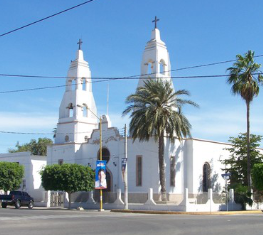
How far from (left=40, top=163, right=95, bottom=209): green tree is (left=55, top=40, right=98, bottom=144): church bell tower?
26.1 ft

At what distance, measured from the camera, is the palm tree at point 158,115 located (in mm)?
38625

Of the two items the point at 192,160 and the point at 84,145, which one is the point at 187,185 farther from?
the point at 84,145

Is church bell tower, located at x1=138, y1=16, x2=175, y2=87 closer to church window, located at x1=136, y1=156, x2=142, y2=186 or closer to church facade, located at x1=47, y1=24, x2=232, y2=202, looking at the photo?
church facade, located at x1=47, y1=24, x2=232, y2=202

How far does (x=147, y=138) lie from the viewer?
129 ft

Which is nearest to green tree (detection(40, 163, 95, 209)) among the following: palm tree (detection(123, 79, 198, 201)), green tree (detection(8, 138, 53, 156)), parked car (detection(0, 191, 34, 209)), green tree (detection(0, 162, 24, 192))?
parked car (detection(0, 191, 34, 209))

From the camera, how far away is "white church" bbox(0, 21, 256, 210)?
41.8 metres

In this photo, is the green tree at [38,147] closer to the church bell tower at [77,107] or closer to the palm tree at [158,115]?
the church bell tower at [77,107]

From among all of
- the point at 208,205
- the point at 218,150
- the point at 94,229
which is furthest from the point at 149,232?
the point at 218,150

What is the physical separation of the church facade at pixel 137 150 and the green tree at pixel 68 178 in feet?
13.6

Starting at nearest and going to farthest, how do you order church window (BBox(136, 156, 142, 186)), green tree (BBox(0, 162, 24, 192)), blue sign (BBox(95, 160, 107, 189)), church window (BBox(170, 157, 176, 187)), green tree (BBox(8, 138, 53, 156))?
blue sign (BBox(95, 160, 107, 189)) < church window (BBox(170, 157, 176, 187)) < church window (BBox(136, 156, 142, 186)) < green tree (BBox(0, 162, 24, 192)) < green tree (BBox(8, 138, 53, 156))

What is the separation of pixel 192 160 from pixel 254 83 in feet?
30.3

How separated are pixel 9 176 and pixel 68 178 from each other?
11.7 metres

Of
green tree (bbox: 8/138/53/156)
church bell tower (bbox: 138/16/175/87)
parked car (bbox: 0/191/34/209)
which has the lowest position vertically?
parked car (bbox: 0/191/34/209)

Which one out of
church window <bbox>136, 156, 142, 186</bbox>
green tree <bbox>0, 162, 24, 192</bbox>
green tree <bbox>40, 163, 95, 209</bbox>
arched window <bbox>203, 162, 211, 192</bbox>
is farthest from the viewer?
green tree <bbox>0, 162, 24, 192</bbox>
